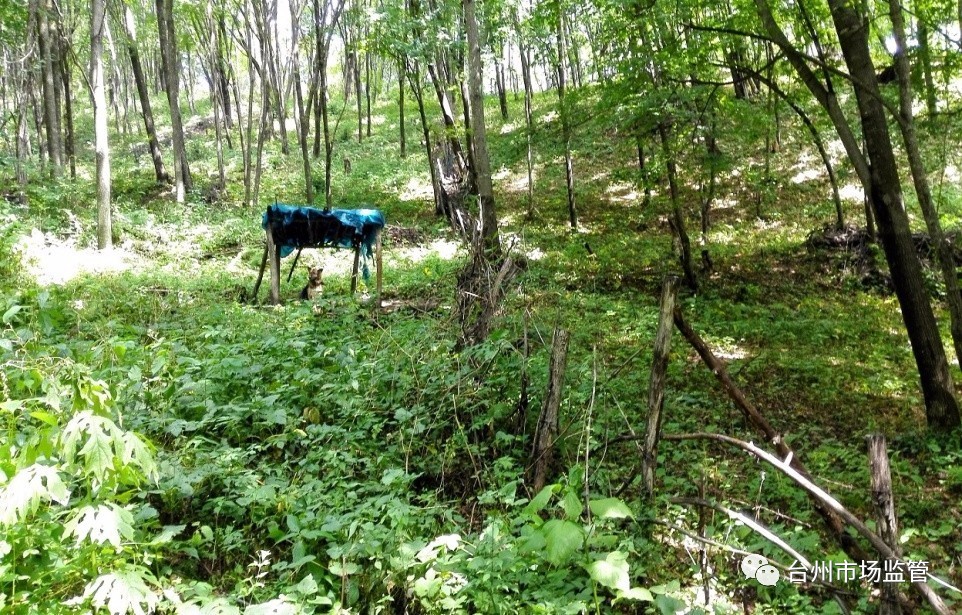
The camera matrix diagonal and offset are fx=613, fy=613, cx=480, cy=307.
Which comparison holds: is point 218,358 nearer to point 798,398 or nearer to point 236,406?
point 236,406

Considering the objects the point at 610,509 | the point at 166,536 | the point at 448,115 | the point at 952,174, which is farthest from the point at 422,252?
the point at 952,174

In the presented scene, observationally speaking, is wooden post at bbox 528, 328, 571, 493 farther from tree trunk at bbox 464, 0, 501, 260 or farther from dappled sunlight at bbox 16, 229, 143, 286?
dappled sunlight at bbox 16, 229, 143, 286

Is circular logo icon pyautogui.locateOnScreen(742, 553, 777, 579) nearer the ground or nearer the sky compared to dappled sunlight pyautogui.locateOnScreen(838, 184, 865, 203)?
nearer the ground

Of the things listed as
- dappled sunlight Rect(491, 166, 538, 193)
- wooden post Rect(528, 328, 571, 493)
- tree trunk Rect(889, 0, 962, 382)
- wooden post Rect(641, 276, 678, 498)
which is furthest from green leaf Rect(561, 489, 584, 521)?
dappled sunlight Rect(491, 166, 538, 193)

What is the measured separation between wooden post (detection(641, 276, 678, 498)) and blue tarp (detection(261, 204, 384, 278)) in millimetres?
7718

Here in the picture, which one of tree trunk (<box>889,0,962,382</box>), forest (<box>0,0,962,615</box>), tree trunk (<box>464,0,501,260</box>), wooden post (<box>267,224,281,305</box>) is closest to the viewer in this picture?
Answer: forest (<box>0,0,962,615</box>)

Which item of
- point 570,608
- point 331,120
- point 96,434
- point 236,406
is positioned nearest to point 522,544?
point 570,608

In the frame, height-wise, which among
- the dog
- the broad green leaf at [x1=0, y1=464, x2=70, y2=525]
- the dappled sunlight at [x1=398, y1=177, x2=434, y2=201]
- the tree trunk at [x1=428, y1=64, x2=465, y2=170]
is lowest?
the dog

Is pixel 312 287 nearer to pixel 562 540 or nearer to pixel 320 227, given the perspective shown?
pixel 320 227

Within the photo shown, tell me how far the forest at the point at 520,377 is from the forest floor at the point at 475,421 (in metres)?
0.03

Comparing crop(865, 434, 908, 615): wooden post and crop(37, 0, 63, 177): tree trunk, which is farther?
crop(37, 0, 63, 177): tree trunk

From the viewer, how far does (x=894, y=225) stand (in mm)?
5453

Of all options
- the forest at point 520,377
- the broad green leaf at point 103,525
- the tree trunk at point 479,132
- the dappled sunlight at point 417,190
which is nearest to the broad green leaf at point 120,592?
the forest at point 520,377

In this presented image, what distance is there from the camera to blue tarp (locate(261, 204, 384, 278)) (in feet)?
32.2
